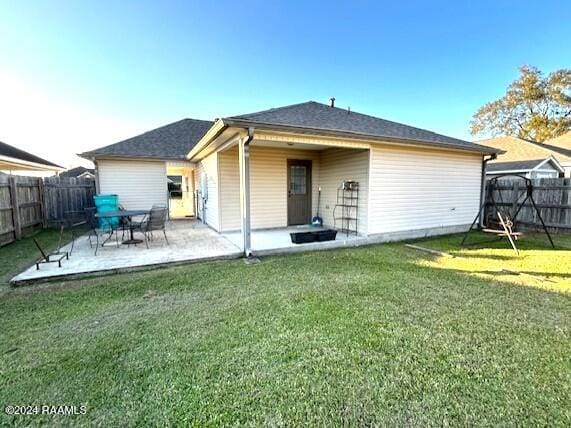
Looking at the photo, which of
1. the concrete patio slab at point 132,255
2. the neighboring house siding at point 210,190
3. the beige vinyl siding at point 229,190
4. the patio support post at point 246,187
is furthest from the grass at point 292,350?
the neighboring house siding at point 210,190

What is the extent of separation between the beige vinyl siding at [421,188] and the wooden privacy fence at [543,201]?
0.87 meters

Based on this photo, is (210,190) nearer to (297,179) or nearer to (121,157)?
(297,179)

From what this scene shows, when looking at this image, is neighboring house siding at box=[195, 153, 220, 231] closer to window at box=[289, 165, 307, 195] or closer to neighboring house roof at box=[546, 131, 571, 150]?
window at box=[289, 165, 307, 195]

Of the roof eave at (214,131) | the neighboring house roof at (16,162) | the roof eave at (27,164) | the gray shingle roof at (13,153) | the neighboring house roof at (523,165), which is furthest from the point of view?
the neighboring house roof at (523,165)

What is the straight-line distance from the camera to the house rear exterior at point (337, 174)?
6.07 m

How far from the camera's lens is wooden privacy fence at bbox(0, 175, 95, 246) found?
6.84 meters

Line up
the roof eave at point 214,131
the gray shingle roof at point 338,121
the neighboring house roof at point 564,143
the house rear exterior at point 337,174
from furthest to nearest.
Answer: the neighboring house roof at point 564,143, the house rear exterior at point 337,174, the gray shingle roof at point 338,121, the roof eave at point 214,131

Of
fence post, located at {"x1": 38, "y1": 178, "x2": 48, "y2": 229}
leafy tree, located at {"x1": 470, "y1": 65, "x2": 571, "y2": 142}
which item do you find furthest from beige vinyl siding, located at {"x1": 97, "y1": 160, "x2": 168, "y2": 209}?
leafy tree, located at {"x1": 470, "y1": 65, "x2": 571, "y2": 142}

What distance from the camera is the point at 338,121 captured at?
682 centimetres

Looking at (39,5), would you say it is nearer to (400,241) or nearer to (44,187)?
(44,187)

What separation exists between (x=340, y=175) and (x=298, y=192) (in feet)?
4.98

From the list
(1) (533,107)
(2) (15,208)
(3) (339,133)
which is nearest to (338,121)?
(3) (339,133)

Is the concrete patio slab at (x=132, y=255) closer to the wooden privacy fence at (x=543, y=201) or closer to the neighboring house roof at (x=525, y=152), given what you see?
the wooden privacy fence at (x=543, y=201)

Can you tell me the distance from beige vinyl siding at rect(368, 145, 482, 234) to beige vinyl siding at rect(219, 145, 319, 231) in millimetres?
2592
